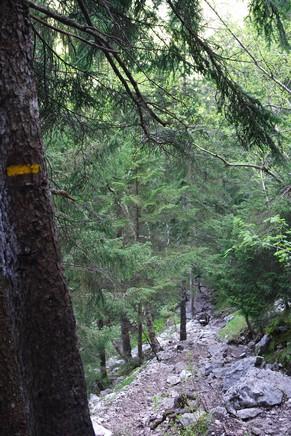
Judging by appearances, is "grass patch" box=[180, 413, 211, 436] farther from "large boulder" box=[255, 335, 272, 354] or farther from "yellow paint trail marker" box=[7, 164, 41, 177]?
"large boulder" box=[255, 335, 272, 354]

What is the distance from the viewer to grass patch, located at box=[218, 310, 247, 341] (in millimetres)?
13398

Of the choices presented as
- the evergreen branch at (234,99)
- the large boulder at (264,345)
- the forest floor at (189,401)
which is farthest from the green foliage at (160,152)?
the forest floor at (189,401)

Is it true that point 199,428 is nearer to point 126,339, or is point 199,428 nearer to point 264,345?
point 264,345

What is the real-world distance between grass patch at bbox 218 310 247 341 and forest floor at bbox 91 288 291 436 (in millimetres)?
275

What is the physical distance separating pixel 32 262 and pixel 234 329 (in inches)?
513

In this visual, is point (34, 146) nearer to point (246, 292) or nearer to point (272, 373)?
point (272, 373)

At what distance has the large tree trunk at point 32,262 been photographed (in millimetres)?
2281

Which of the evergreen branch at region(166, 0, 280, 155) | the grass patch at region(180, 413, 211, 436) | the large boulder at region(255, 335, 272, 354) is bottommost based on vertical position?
the large boulder at region(255, 335, 272, 354)

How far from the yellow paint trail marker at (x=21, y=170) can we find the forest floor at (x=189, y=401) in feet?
11.8

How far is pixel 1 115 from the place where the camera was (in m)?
2.33

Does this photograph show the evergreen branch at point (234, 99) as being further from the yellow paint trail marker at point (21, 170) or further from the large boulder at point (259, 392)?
the large boulder at point (259, 392)

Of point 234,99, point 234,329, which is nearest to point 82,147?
Result: point 234,99

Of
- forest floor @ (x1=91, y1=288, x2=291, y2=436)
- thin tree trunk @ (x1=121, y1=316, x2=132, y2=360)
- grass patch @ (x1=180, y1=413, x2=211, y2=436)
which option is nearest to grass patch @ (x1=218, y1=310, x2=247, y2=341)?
forest floor @ (x1=91, y1=288, x2=291, y2=436)

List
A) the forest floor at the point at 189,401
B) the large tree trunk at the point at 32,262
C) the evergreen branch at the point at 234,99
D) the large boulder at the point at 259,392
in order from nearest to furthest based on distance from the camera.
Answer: the large tree trunk at the point at 32,262, the evergreen branch at the point at 234,99, the forest floor at the point at 189,401, the large boulder at the point at 259,392
